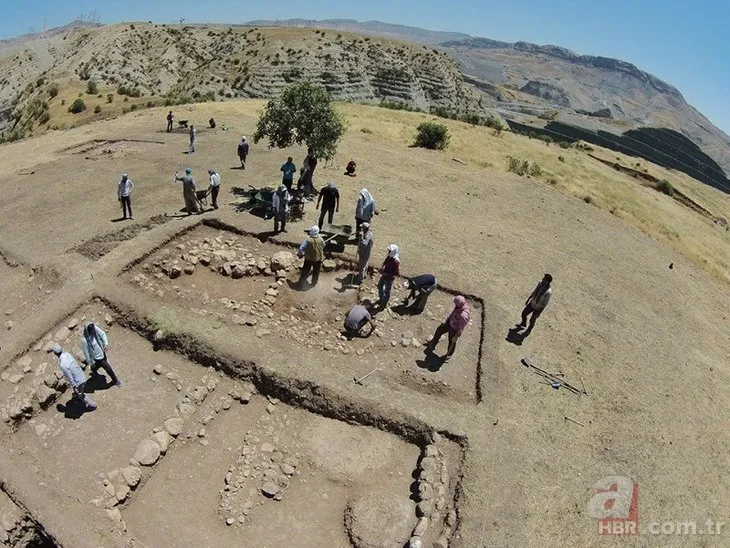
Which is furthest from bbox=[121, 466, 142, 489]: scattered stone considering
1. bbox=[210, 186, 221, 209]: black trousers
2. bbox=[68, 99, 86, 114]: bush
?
bbox=[68, 99, 86, 114]: bush

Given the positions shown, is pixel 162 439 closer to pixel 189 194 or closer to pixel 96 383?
pixel 96 383

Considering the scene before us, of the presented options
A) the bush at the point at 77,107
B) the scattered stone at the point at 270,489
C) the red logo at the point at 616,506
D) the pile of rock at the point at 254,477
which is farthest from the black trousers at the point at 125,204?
the bush at the point at 77,107

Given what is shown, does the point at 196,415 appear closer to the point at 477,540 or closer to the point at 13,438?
the point at 13,438

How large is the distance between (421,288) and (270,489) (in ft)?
21.2

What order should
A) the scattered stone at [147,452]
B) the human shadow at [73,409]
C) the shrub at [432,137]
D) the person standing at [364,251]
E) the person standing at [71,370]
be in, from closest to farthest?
1. the scattered stone at [147,452]
2. the person standing at [71,370]
3. the human shadow at [73,409]
4. the person standing at [364,251]
5. the shrub at [432,137]

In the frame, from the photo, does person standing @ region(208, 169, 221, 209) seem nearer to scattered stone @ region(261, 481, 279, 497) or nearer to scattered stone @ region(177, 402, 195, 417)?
scattered stone @ region(177, 402, 195, 417)

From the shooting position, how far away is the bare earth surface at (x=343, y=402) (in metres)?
8.91

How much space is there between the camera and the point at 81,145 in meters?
28.3

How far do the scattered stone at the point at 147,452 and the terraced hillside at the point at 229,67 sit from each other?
62449mm

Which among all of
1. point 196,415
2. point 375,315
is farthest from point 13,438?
point 375,315

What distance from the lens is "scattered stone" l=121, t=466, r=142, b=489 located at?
9109 millimetres

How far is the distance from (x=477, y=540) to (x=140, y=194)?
57.9 feet

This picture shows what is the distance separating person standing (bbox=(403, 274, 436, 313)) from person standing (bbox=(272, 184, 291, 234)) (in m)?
5.03

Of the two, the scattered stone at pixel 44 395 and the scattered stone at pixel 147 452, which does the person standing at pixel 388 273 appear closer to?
the scattered stone at pixel 147 452
